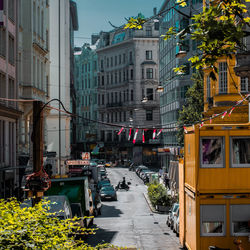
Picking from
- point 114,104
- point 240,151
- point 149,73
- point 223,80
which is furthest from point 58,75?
point 114,104

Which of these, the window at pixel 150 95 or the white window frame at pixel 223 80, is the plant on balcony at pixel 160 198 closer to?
the white window frame at pixel 223 80

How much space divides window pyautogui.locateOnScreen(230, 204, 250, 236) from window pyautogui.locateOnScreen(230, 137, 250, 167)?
1.20m

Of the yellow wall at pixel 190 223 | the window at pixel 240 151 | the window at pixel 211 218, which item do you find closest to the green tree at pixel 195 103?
the yellow wall at pixel 190 223

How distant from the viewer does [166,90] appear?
76.1 metres

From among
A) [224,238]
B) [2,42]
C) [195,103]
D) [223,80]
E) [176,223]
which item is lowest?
[176,223]

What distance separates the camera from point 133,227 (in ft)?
86.9

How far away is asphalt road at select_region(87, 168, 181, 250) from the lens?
20.9 m

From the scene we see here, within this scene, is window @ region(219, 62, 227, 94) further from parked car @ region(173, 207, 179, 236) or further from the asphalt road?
parked car @ region(173, 207, 179, 236)

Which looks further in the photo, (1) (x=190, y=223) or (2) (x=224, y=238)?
(1) (x=190, y=223)

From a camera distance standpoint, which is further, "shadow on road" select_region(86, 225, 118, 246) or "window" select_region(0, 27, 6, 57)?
"window" select_region(0, 27, 6, 57)

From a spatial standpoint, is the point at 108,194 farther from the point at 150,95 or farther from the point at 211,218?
the point at 150,95

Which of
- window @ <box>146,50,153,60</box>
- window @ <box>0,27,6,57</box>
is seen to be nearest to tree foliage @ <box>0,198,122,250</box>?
window @ <box>0,27,6,57</box>

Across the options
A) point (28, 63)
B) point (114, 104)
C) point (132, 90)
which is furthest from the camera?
point (114, 104)

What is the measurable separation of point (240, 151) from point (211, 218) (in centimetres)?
207
